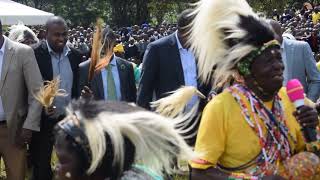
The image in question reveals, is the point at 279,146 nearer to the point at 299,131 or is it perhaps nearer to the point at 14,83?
the point at 299,131

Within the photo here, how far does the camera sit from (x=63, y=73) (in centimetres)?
609

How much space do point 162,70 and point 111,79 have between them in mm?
786

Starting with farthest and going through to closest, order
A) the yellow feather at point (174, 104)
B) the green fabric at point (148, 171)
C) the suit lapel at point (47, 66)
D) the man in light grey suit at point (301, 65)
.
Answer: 1. the suit lapel at point (47, 66)
2. the man in light grey suit at point (301, 65)
3. the yellow feather at point (174, 104)
4. the green fabric at point (148, 171)

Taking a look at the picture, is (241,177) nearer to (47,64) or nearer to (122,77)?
(122,77)

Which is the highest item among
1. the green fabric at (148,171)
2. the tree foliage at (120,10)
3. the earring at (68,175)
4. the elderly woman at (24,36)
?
the earring at (68,175)

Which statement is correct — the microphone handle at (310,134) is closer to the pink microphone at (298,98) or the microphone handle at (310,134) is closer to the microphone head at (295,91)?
the pink microphone at (298,98)

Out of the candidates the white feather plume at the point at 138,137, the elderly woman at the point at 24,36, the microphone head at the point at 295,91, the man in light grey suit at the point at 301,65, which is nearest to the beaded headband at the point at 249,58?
the microphone head at the point at 295,91

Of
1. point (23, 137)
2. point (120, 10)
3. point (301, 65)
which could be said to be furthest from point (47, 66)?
point (120, 10)

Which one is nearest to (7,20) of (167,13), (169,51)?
(169,51)

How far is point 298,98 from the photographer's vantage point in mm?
2924

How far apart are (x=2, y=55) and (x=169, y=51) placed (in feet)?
4.95

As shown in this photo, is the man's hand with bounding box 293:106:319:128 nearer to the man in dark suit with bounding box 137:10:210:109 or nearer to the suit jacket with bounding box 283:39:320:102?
the man in dark suit with bounding box 137:10:210:109

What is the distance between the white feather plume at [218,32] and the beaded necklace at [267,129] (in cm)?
15

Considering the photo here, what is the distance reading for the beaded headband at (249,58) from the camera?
2.90 metres
